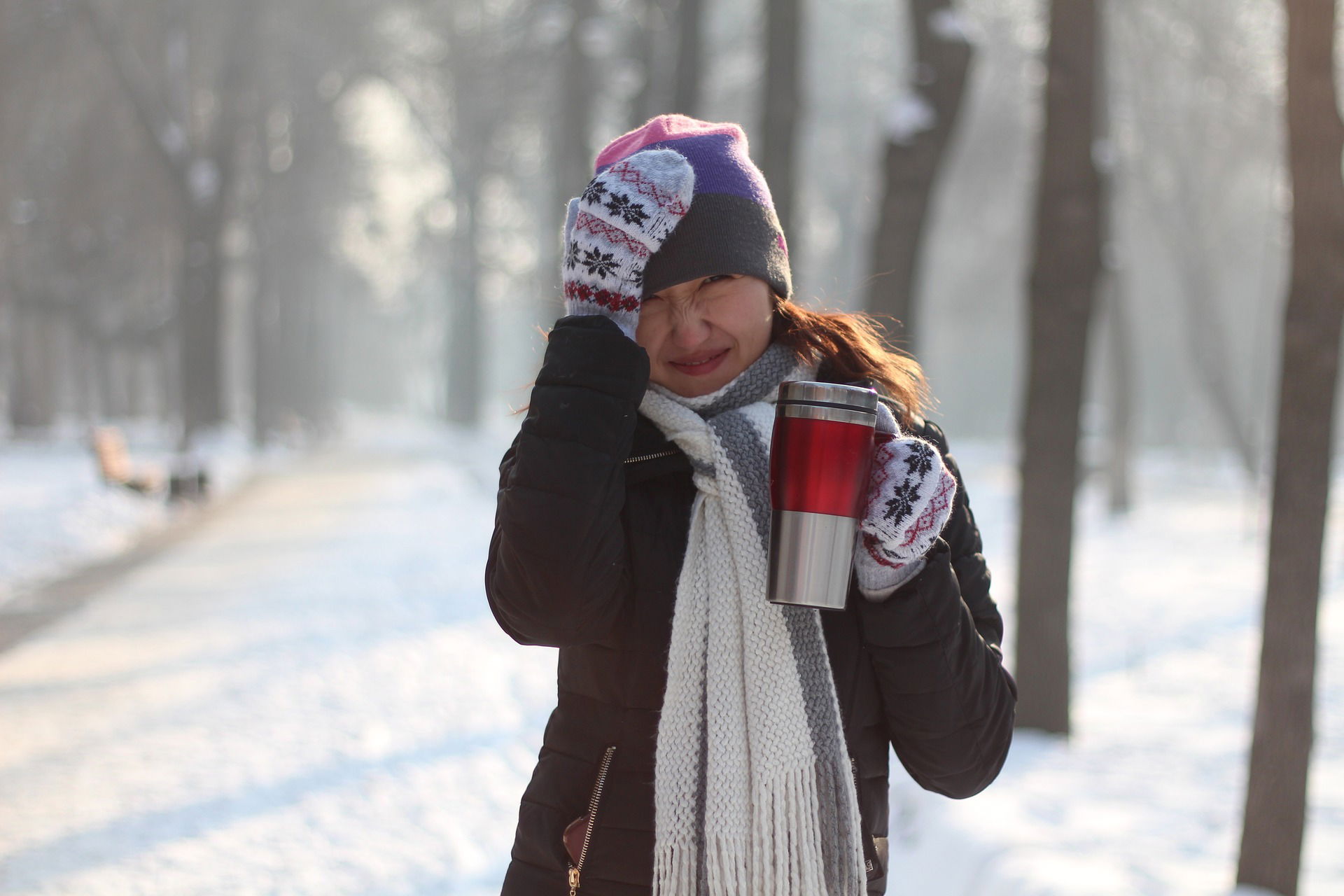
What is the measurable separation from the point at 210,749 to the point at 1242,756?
521 centimetres

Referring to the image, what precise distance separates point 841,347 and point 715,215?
1.02ft

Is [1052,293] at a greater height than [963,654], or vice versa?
[1052,293]

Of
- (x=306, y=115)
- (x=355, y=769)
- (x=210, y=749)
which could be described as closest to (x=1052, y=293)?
(x=355, y=769)

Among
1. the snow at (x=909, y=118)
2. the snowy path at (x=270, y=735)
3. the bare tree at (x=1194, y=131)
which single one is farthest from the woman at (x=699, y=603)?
the bare tree at (x=1194, y=131)

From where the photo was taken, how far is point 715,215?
74.5 inches

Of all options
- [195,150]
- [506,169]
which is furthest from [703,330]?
[506,169]

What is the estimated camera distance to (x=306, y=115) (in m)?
27.9

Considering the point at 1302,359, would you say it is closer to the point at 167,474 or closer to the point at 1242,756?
the point at 1242,756

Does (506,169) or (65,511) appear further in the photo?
(506,169)

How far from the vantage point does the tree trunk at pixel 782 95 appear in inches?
384

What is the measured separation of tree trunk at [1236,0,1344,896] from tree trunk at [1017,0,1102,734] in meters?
2.24

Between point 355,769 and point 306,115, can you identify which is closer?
point 355,769

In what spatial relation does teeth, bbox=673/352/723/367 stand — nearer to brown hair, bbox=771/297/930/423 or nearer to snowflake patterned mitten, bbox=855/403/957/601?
brown hair, bbox=771/297/930/423

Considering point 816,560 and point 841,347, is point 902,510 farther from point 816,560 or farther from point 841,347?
point 841,347
